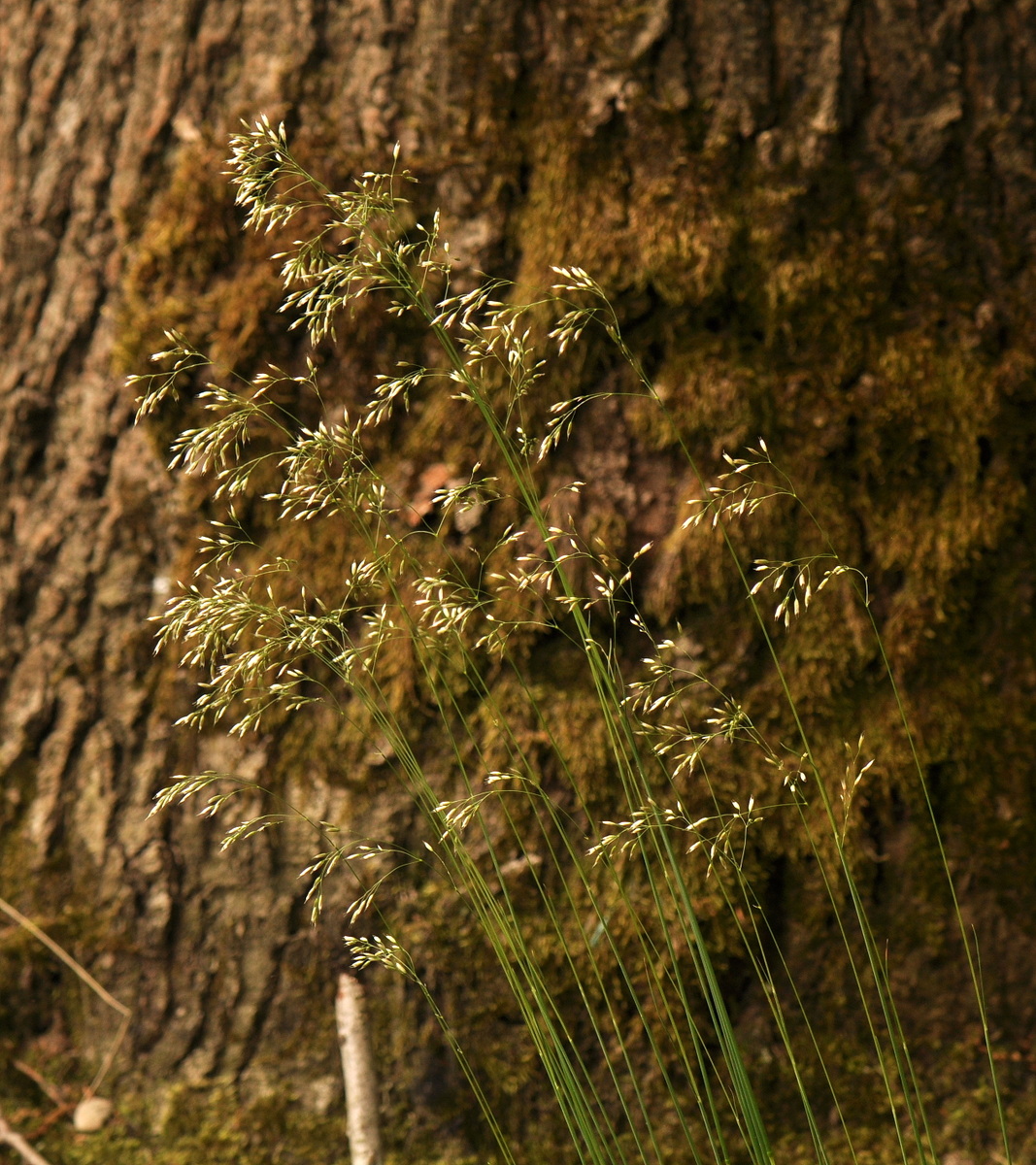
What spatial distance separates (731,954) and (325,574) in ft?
3.40

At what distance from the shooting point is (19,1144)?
1830 millimetres

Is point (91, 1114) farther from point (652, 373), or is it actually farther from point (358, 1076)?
point (652, 373)

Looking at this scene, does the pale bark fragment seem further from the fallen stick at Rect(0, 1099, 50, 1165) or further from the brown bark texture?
the fallen stick at Rect(0, 1099, 50, 1165)

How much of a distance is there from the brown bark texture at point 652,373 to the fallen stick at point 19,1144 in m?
0.12

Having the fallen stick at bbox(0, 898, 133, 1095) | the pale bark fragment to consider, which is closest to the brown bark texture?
the fallen stick at bbox(0, 898, 133, 1095)

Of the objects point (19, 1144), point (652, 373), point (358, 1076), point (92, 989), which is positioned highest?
point (652, 373)

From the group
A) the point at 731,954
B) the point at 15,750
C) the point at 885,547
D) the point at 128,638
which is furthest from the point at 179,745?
the point at 885,547

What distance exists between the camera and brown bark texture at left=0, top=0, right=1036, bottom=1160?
173 cm

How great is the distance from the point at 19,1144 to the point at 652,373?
6.22ft

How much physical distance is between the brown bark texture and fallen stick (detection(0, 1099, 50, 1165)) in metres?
0.12

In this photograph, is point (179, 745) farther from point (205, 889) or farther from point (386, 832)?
point (386, 832)

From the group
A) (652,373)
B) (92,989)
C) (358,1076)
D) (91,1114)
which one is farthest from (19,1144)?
(652,373)

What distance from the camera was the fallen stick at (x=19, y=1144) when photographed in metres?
1.82

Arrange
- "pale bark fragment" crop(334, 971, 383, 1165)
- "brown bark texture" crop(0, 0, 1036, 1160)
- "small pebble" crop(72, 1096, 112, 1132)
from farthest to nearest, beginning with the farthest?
"small pebble" crop(72, 1096, 112, 1132), "brown bark texture" crop(0, 0, 1036, 1160), "pale bark fragment" crop(334, 971, 383, 1165)
